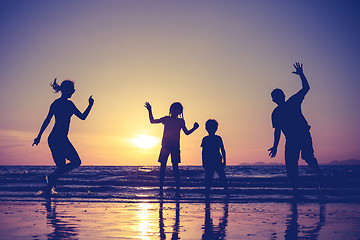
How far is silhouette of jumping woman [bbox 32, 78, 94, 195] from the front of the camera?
903 cm

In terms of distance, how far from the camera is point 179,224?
5.08 meters

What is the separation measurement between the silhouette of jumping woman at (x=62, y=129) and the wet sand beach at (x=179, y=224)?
2377mm

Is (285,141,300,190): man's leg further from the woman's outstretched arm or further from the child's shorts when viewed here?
the woman's outstretched arm

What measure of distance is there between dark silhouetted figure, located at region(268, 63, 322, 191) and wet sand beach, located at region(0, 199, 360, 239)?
128 inches

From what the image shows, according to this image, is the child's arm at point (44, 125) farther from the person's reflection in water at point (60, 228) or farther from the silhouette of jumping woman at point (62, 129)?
the person's reflection in water at point (60, 228)

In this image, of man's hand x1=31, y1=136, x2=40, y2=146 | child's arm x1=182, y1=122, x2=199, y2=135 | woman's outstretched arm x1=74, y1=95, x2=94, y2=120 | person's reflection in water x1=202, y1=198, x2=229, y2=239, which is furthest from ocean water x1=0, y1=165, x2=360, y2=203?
person's reflection in water x1=202, y1=198, x2=229, y2=239

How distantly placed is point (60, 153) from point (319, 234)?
6.24 metres

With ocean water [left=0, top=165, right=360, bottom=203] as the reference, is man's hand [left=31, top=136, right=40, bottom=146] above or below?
above

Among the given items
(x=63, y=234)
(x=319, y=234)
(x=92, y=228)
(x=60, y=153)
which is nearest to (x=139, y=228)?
(x=92, y=228)

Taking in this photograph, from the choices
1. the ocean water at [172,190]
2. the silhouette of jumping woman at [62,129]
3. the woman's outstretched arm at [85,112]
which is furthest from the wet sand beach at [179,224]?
the ocean water at [172,190]

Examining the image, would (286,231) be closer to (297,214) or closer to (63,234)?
(297,214)

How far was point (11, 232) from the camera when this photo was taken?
14.2 ft

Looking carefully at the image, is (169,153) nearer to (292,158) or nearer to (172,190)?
(172,190)

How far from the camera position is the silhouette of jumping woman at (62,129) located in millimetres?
9031
